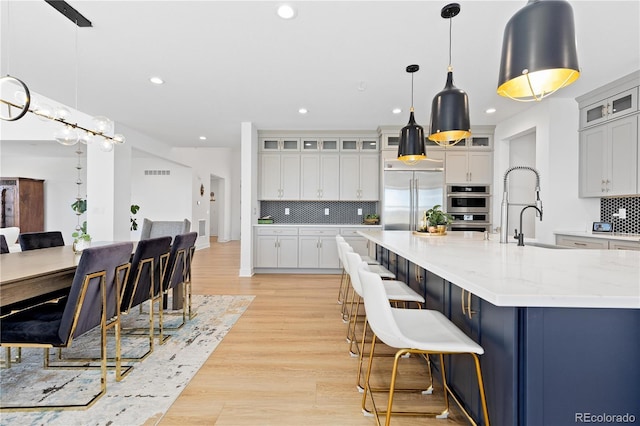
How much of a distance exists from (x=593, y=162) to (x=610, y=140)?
1.08 feet

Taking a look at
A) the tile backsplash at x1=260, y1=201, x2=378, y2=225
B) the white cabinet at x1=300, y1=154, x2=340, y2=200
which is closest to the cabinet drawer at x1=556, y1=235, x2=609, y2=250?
the tile backsplash at x1=260, y1=201, x2=378, y2=225

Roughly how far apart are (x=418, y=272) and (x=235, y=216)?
1044cm

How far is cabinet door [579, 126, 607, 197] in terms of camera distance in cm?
373

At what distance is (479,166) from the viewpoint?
5.54m

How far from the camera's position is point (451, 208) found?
5590 mm

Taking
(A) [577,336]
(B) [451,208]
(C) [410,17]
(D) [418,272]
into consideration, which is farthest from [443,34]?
(B) [451,208]

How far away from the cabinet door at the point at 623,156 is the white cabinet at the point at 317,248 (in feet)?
12.5

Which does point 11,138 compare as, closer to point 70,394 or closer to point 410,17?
point 70,394

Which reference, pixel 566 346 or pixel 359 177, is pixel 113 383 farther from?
pixel 359 177

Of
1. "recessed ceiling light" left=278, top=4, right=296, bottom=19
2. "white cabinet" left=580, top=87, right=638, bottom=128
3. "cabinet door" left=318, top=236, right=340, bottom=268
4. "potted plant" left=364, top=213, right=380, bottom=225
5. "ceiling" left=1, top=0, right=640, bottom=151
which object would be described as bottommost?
"cabinet door" left=318, top=236, right=340, bottom=268

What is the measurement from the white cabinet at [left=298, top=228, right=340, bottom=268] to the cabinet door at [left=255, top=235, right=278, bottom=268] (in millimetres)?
459

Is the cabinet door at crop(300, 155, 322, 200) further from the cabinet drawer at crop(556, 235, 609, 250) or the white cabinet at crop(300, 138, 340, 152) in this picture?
the cabinet drawer at crop(556, 235, 609, 250)

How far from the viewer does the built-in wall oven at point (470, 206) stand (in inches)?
218

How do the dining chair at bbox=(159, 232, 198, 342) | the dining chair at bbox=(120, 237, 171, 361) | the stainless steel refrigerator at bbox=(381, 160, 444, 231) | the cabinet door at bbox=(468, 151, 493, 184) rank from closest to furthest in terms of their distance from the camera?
the dining chair at bbox=(120, 237, 171, 361) → the dining chair at bbox=(159, 232, 198, 342) → the stainless steel refrigerator at bbox=(381, 160, 444, 231) → the cabinet door at bbox=(468, 151, 493, 184)
